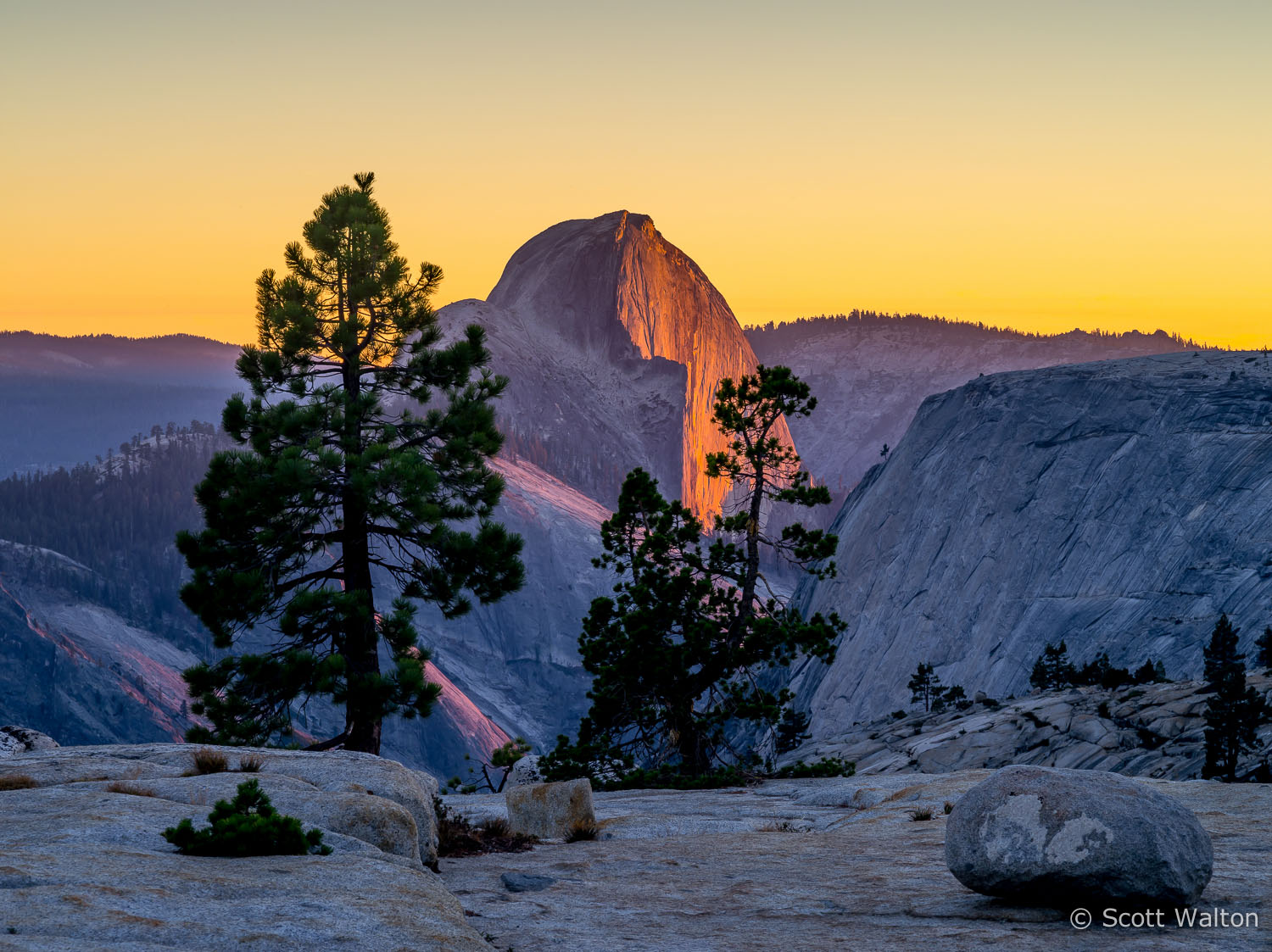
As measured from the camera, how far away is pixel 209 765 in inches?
539

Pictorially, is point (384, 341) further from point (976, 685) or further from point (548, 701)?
point (548, 701)

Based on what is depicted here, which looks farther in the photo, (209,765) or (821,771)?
(821,771)

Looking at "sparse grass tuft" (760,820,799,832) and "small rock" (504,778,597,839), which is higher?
"small rock" (504,778,597,839)

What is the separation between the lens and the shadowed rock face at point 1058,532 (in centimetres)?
8406

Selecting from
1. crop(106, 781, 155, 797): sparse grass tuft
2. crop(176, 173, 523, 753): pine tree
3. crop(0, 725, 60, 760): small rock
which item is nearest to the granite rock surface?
crop(106, 781, 155, 797): sparse grass tuft

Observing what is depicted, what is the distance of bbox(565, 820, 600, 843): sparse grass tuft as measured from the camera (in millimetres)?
16078

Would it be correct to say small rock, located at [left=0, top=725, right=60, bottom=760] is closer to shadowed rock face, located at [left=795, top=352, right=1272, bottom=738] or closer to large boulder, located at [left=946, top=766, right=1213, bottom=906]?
large boulder, located at [left=946, top=766, right=1213, bottom=906]

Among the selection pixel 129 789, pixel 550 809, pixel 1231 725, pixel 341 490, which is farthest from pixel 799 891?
pixel 1231 725

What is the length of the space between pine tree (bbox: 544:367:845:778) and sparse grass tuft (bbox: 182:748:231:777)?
18219 millimetres

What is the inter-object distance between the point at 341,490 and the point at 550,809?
13.9 metres

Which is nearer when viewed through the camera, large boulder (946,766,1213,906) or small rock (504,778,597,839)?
large boulder (946,766,1213,906)

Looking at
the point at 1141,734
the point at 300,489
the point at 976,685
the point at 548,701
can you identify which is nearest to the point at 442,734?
the point at 548,701

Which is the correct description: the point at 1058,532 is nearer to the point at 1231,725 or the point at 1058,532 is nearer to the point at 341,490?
the point at 1231,725

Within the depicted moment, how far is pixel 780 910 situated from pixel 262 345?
76.7 ft
